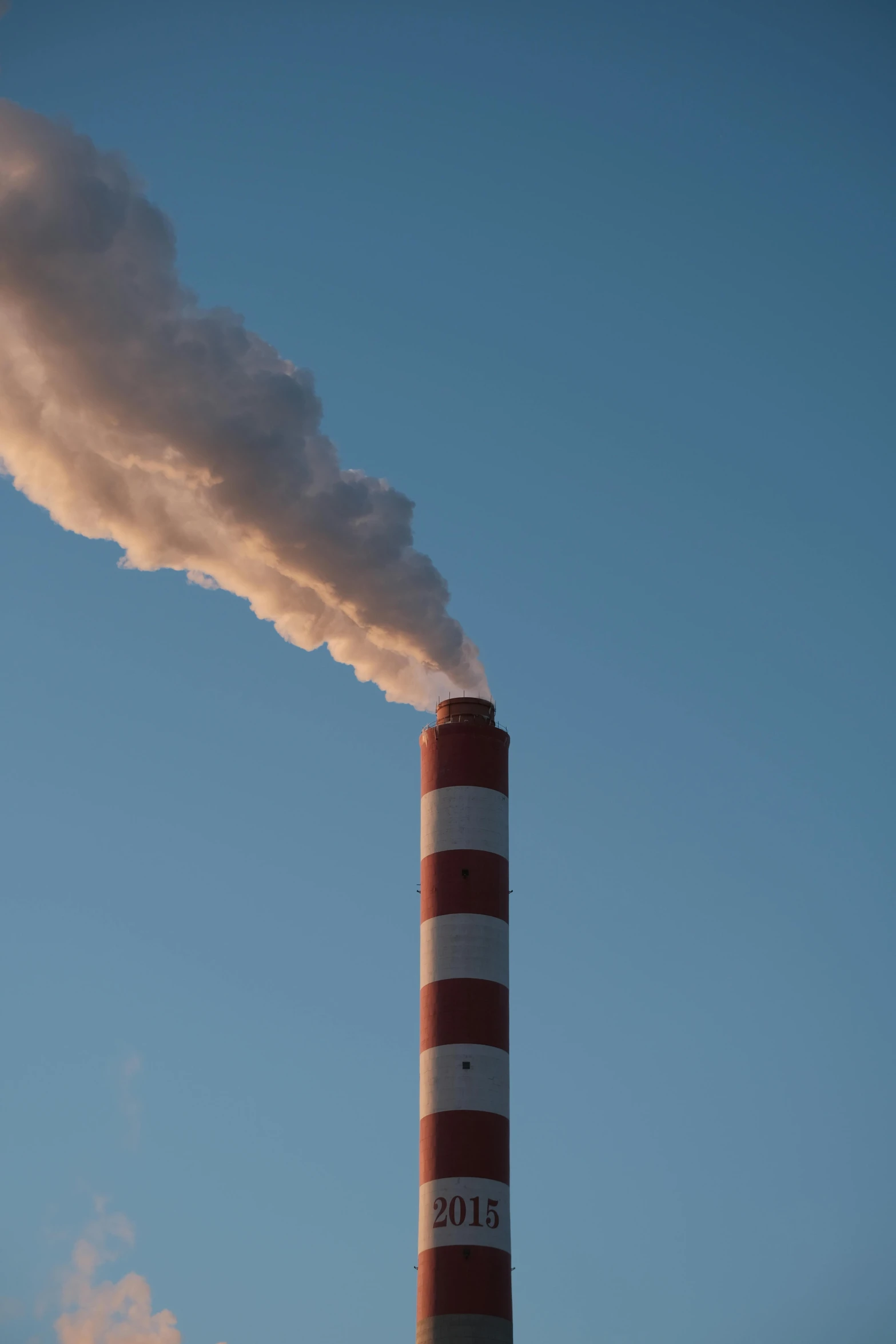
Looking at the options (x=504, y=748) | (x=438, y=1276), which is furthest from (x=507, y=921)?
(x=438, y=1276)

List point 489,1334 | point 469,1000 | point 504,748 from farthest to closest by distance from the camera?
point 504,748, point 469,1000, point 489,1334

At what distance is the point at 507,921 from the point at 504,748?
14.9 ft

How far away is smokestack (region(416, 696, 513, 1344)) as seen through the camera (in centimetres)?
3819

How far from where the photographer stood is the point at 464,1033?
132 feet

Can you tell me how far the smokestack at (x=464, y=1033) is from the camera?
38.2 metres

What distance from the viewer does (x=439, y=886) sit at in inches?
1644

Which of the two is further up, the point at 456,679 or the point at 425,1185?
the point at 456,679

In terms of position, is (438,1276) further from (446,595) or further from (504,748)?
(446,595)

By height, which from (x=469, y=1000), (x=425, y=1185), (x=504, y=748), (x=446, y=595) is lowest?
(x=425, y=1185)

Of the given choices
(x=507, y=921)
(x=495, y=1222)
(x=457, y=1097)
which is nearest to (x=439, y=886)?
(x=507, y=921)

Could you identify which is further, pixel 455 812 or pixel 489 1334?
pixel 455 812

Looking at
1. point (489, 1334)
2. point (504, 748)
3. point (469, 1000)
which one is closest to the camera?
point (489, 1334)

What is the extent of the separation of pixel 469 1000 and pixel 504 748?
675 cm

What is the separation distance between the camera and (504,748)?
4397 cm
